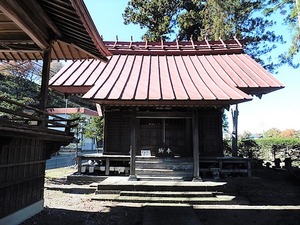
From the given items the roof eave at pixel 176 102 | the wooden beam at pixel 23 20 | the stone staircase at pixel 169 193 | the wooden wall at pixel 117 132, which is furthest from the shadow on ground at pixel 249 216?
the wooden wall at pixel 117 132

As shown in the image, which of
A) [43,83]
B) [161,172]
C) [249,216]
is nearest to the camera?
[43,83]

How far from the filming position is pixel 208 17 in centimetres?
1944

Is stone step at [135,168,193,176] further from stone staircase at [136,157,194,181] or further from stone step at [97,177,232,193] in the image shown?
stone step at [97,177,232,193]

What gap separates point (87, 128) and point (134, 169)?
34.2 ft

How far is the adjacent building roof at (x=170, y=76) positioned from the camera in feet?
30.9

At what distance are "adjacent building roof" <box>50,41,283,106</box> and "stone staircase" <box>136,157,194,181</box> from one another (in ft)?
8.88

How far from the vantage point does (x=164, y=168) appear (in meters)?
10.8

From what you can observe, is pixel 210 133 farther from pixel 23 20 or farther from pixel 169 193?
pixel 23 20

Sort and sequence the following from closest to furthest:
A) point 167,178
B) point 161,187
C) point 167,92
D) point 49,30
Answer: point 49,30 → point 161,187 → point 167,92 → point 167,178

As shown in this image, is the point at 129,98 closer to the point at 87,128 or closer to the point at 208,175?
the point at 208,175

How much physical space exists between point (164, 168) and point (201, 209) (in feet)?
10.9

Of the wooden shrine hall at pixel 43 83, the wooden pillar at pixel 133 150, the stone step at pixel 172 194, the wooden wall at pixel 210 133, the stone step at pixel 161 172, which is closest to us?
the wooden shrine hall at pixel 43 83

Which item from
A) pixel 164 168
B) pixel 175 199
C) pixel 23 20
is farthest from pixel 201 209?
pixel 23 20

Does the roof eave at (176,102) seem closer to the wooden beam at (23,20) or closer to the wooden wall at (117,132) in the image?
the wooden wall at (117,132)
